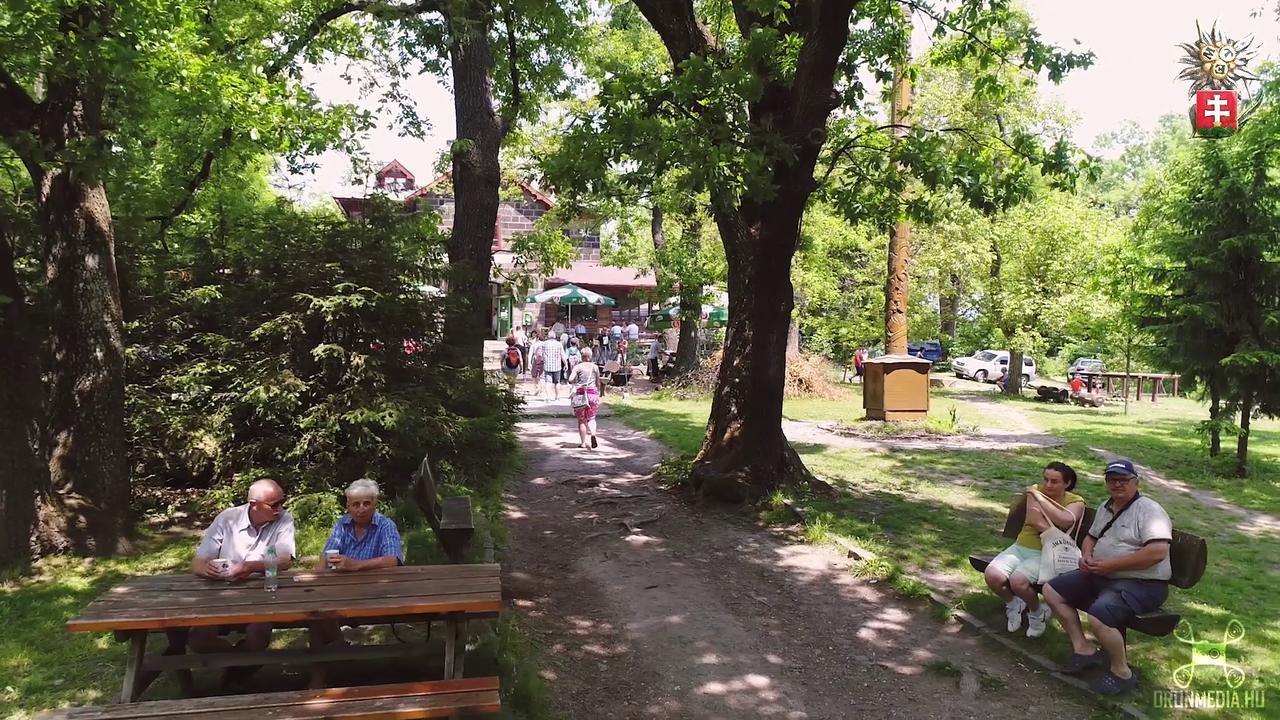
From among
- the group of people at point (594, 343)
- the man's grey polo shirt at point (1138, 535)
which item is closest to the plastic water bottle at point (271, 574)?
the man's grey polo shirt at point (1138, 535)

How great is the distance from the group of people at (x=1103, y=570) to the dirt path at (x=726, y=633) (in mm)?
340

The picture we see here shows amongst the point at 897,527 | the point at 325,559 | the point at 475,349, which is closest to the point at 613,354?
the point at 475,349

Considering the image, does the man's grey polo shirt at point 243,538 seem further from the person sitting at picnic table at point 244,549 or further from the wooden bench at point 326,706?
the wooden bench at point 326,706

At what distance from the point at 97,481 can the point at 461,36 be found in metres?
5.86

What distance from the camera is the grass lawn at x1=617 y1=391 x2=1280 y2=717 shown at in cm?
512

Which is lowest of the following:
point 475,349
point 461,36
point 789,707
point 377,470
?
point 789,707

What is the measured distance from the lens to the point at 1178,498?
1014 cm

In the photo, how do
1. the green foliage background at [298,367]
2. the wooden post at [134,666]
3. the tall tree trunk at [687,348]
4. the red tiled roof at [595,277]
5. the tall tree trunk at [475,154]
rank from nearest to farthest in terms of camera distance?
the wooden post at [134,666] → the green foliage background at [298,367] → the tall tree trunk at [475,154] → the tall tree trunk at [687,348] → the red tiled roof at [595,277]

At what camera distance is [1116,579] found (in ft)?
15.3

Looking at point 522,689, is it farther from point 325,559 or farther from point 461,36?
point 461,36

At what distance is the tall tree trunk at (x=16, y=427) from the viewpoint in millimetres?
6086

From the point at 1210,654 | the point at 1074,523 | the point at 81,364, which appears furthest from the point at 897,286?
the point at 81,364

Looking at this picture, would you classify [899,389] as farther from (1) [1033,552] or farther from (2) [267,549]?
(2) [267,549]

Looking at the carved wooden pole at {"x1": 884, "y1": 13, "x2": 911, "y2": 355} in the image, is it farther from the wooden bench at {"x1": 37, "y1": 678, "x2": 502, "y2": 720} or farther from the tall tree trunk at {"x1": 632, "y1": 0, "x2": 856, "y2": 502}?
the wooden bench at {"x1": 37, "y1": 678, "x2": 502, "y2": 720}
